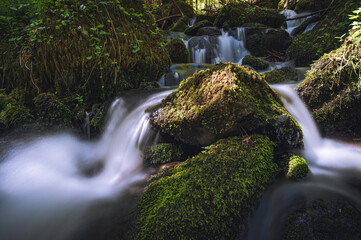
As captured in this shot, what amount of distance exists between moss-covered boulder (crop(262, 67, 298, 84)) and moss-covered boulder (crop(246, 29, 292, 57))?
449cm

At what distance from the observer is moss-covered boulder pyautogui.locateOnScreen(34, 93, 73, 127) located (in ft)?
12.7

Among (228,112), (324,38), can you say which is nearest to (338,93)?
(228,112)

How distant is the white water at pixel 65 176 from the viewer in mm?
2023

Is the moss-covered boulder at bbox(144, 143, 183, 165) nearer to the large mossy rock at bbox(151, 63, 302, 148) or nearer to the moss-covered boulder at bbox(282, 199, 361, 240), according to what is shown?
the large mossy rock at bbox(151, 63, 302, 148)

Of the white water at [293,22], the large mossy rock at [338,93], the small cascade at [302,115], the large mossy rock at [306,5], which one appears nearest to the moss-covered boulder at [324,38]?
the large mossy rock at [338,93]

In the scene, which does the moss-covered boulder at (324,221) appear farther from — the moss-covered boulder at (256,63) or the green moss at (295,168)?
the moss-covered boulder at (256,63)

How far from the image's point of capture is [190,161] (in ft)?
7.07

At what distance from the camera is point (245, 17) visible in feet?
34.4

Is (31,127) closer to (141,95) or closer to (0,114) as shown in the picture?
(0,114)

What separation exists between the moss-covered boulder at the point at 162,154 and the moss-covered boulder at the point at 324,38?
16.9 feet

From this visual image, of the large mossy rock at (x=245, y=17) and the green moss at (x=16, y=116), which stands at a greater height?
the large mossy rock at (x=245, y=17)

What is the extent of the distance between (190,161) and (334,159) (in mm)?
2103

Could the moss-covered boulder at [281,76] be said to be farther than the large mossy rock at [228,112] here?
Yes

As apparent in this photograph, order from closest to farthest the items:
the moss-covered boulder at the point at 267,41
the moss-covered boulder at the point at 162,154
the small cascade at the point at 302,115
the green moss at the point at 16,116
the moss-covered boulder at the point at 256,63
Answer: the moss-covered boulder at the point at 162,154, the small cascade at the point at 302,115, the green moss at the point at 16,116, the moss-covered boulder at the point at 256,63, the moss-covered boulder at the point at 267,41
